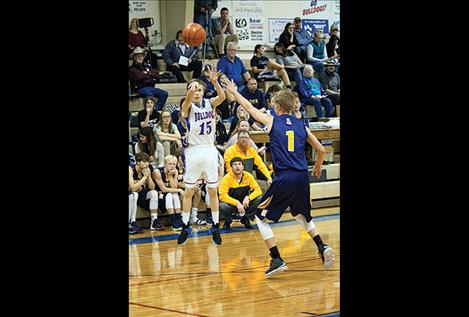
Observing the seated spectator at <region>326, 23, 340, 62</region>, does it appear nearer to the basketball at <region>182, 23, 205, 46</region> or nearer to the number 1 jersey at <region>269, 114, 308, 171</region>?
the basketball at <region>182, 23, 205, 46</region>

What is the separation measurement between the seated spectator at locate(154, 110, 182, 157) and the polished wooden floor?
1.43 meters

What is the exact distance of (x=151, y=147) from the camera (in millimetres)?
11203

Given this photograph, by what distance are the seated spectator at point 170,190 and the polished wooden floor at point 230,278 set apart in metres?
0.30

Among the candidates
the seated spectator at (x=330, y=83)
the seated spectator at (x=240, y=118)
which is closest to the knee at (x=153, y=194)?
the seated spectator at (x=240, y=118)

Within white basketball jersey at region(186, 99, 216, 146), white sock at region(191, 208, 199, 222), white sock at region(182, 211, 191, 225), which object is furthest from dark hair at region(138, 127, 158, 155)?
white sock at region(182, 211, 191, 225)
